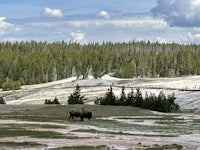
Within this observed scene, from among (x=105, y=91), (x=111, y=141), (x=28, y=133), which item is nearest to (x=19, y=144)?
(x=111, y=141)

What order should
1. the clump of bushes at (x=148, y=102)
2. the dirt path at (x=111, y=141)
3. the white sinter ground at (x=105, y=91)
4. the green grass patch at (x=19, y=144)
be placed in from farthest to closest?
the white sinter ground at (x=105, y=91) → the clump of bushes at (x=148, y=102) → the dirt path at (x=111, y=141) → the green grass patch at (x=19, y=144)

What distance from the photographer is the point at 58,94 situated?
13725 centimetres

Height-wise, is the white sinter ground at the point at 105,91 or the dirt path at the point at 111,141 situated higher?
the white sinter ground at the point at 105,91

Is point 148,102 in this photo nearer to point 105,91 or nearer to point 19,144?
point 105,91

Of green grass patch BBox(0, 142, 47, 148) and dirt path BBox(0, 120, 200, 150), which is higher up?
green grass patch BBox(0, 142, 47, 148)

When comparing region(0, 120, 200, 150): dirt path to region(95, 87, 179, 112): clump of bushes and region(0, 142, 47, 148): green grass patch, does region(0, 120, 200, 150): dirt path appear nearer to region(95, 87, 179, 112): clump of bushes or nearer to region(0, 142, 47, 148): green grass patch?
region(0, 142, 47, 148): green grass patch

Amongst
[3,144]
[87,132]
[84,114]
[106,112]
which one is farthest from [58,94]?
[3,144]

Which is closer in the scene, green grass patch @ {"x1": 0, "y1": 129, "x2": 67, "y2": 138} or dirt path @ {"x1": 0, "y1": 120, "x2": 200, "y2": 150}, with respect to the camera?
dirt path @ {"x1": 0, "y1": 120, "x2": 200, "y2": 150}

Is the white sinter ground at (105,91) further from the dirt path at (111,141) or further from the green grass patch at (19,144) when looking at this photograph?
the green grass patch at (19,144)

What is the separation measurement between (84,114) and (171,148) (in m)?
24.2

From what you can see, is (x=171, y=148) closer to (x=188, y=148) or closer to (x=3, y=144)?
(x=188, y=148)

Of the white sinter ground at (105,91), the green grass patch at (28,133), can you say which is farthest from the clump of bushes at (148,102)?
the green grass patch at (28,133)

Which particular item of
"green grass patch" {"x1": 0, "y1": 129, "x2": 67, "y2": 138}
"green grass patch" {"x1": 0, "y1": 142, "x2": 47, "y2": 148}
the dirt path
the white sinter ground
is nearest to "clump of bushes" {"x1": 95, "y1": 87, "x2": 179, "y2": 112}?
the white sinter ground

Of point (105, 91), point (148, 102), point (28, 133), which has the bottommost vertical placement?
point (28, 133)
